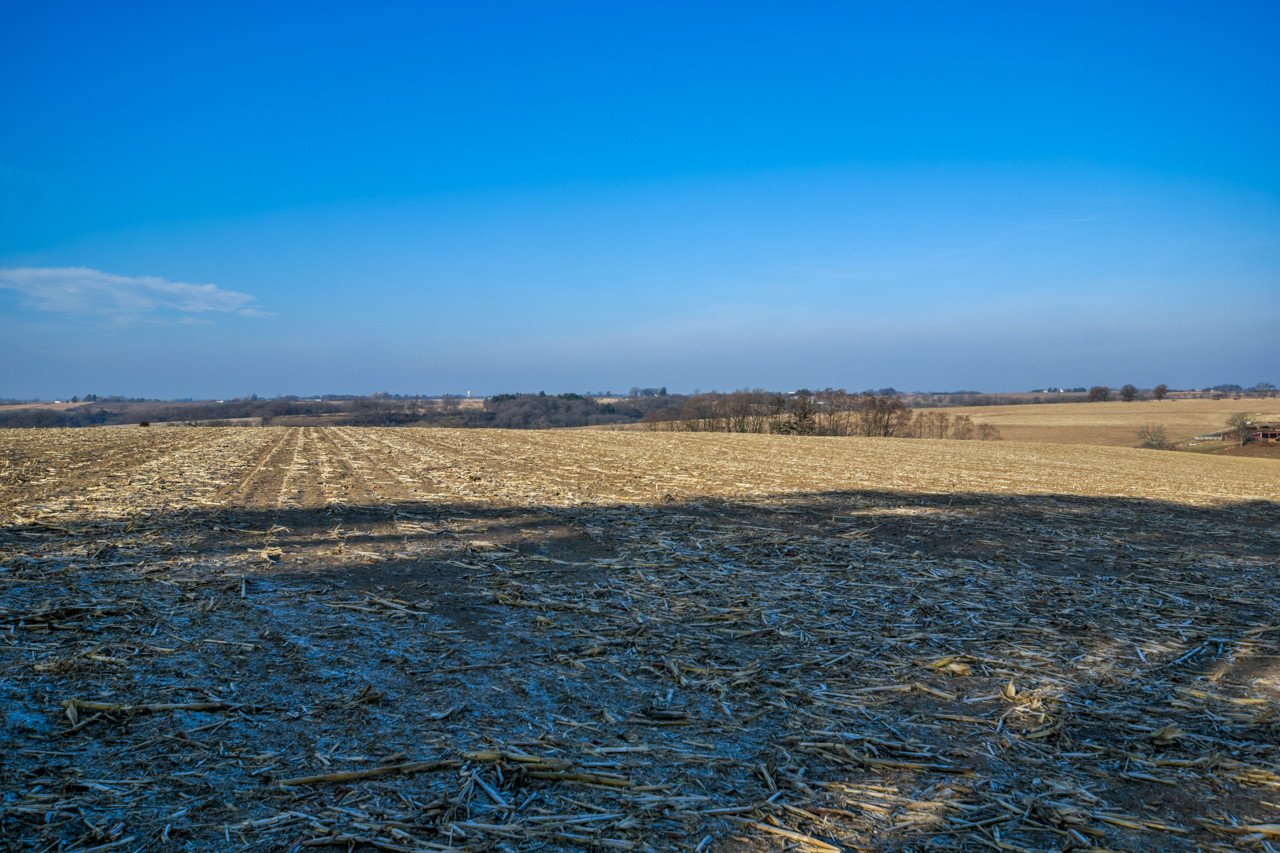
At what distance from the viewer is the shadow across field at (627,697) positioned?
122 inches

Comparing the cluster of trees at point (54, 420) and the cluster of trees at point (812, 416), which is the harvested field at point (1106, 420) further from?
the cluster of trees at point (54, 420)

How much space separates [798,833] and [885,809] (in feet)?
1.62

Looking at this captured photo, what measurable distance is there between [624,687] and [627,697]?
16cm

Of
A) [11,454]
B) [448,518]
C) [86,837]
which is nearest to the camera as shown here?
[86,837]

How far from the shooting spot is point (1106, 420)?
8431 centimetres

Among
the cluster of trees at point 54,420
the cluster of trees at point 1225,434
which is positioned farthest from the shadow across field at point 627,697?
the cluster of trees at point 54,420

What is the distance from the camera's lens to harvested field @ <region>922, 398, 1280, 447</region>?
A: 68312 millimetres

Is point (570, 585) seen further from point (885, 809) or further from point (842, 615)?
point (885, 809)

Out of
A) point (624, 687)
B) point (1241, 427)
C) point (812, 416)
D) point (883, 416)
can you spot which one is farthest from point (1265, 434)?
point (624, 687)

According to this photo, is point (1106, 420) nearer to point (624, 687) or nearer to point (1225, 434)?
point (1225, 434)

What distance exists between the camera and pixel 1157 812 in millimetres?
3215

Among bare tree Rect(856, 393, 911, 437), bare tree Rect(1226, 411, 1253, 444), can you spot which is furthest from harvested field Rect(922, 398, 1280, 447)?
bare tree Rect(856, 393, 911, 437)

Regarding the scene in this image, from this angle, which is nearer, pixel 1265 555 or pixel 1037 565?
pixel 1037 565

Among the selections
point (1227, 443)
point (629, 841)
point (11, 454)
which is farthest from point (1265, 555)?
point (1227, 443)
